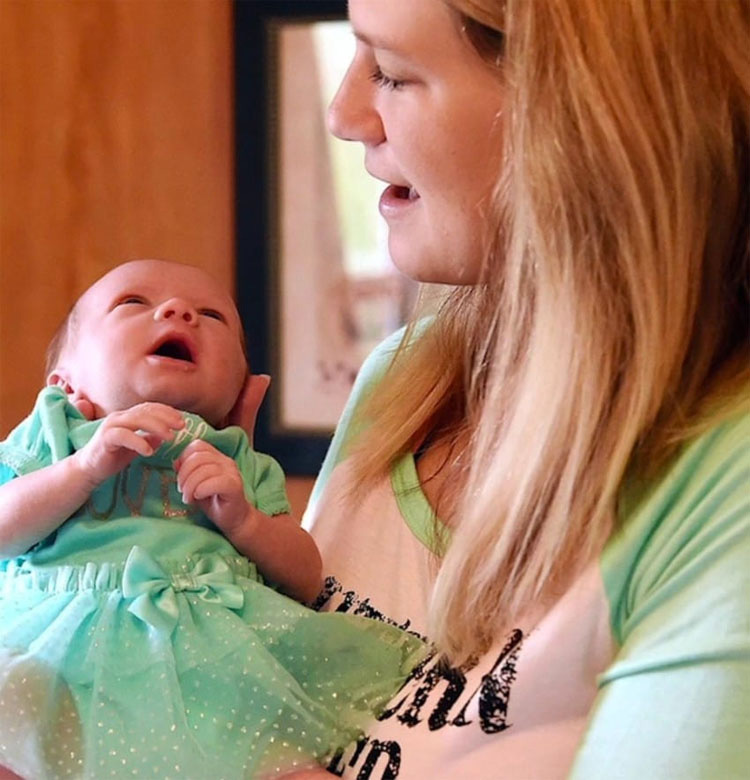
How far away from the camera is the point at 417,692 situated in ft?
2.92

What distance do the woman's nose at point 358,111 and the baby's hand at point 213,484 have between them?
0.29 m

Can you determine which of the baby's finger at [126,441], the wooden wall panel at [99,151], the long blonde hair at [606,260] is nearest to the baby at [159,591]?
the baby's finger at [126,441]

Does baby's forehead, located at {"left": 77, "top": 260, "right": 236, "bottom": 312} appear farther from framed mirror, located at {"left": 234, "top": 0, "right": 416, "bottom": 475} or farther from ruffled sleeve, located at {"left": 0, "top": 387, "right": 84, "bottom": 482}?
framed mirror, located at {"left": 234, "top": 0, "right": 416, "bottom": 475}

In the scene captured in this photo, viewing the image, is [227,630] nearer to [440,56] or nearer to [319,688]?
[319,688]

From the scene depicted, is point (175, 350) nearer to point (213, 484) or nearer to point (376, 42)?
point (213, 484)

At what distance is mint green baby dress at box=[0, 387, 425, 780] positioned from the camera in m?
0.89

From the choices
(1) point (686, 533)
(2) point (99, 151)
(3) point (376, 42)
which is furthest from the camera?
(2) point (99, 151)

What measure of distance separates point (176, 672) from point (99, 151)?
142 cm

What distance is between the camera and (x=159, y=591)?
3.16 ft

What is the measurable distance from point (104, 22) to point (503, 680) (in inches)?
67.0

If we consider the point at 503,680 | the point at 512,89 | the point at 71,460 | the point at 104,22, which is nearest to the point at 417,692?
the point at 503,680

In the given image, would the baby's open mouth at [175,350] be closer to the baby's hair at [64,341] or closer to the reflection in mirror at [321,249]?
the baby's hair at [64,341]

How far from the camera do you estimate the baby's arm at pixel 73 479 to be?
0.97 metres

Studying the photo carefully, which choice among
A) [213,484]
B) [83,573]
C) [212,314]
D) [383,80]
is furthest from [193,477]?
[383,80]
